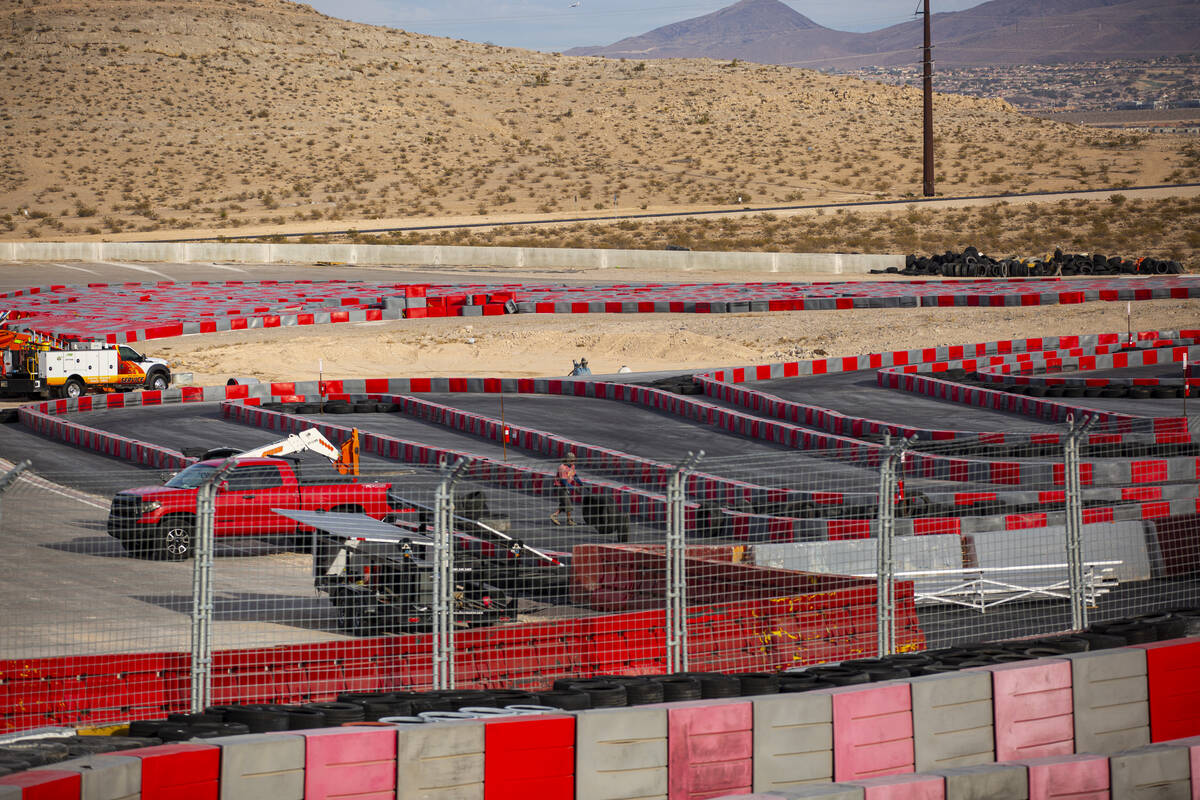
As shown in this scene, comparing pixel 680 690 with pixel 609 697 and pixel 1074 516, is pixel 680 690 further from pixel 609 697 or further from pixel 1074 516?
pixel 1074 516

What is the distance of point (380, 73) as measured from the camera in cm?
10881

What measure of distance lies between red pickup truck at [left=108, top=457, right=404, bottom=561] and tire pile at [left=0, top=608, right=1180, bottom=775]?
4345 millimetres

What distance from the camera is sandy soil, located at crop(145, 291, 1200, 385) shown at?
106 ft

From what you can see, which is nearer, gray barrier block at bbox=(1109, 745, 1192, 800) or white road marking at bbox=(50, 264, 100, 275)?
gray barrier block at bbox=(1109, 745, 1192, 800)

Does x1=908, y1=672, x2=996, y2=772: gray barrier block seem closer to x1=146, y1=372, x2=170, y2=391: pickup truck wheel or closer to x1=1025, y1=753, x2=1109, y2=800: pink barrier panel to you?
x1=1025, y1=753, x2=1109, y2=800: pink barrier panel

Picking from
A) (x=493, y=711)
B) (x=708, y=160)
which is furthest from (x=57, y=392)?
(x=708, y=160)

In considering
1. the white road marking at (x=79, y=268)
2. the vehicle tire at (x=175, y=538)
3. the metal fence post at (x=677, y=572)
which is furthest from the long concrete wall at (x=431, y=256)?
the metal fence post at (x=677, y=572)

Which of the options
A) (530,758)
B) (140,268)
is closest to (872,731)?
(530,758)

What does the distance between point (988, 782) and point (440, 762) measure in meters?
3.09

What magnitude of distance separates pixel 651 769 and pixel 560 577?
139 inches

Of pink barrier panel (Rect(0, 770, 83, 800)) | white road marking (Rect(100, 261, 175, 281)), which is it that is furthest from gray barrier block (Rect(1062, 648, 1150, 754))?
white road marking (Rect(100, 261, 175, 281))

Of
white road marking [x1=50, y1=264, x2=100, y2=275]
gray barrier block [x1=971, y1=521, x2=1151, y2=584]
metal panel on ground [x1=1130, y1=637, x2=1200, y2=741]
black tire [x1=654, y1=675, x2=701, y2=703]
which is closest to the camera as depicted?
black tire [x1=654, y1=675, x2=701, y2=703]

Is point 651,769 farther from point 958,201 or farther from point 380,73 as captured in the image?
point 380,73

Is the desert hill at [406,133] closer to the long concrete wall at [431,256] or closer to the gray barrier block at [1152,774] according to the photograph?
the long concrete wall at [431,256]
